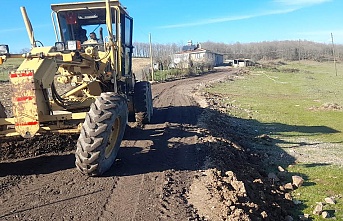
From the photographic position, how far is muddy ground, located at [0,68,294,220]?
17.8ft

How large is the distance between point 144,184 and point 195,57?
71.6 meters

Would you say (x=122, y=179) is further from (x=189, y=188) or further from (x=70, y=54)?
(x=70, y=54)

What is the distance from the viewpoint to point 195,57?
76875 millimetres

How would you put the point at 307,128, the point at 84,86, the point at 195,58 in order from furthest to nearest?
the point at 195,58 → the point at 307,128 → the point at 84,86

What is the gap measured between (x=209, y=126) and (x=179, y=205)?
7.26m

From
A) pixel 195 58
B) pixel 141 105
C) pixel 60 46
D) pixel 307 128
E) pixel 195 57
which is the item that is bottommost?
pixel 307 128

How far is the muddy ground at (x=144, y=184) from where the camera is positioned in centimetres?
541

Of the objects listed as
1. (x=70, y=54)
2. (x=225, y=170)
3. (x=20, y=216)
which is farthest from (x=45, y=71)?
(x=225, y=170)

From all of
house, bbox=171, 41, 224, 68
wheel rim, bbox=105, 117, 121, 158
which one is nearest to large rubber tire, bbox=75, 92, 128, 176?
wheel rim, bbox=105, 117, 121, 158

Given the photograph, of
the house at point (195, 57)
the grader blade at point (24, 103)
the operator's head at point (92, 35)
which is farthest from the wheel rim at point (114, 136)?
the house at point (195, 57)

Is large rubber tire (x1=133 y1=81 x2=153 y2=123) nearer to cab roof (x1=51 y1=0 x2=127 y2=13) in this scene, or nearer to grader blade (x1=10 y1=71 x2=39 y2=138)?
cab roof (x1=51 y1=0 x2=127 y2=13)

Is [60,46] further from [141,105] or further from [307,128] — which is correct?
[307,128]

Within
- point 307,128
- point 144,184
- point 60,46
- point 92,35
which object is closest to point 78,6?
point 92,35

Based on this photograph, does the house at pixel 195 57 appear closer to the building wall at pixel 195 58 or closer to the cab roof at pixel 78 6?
the building wall at pixel 195 58
